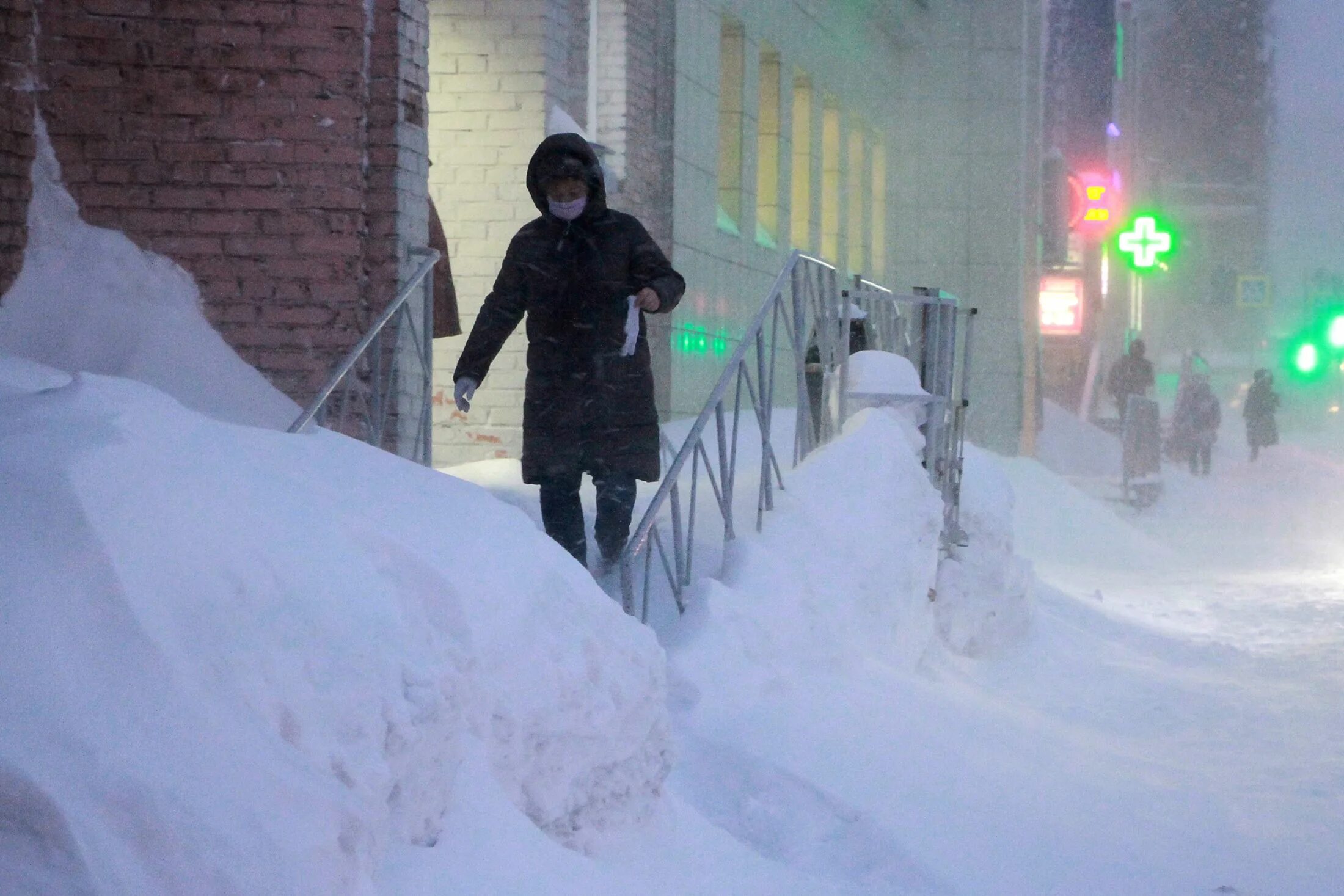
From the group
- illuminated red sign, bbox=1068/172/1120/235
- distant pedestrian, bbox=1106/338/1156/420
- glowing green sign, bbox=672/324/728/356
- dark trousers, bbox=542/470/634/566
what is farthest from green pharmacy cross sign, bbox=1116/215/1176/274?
dark trousers, bbox=542/470/634/566

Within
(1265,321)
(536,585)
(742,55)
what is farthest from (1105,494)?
(1265,321)

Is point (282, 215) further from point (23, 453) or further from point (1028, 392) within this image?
point (1028, 392)

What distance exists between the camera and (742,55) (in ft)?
45.0

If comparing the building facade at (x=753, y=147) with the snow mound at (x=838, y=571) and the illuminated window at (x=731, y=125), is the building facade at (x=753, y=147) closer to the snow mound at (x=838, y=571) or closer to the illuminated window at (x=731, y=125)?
the illuminated window at (x=731, y=125)

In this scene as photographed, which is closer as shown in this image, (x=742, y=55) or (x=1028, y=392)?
(x=742, y=55)

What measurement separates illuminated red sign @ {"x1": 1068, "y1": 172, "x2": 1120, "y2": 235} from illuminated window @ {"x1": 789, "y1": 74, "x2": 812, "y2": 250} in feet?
24.0

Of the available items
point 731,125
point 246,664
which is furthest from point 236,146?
point 731,125

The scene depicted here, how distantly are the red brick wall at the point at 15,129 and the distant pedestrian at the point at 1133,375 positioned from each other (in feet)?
60.9

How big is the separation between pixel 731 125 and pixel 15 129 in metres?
8.46

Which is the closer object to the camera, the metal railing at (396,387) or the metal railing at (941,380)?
the metal railing at (396,387)

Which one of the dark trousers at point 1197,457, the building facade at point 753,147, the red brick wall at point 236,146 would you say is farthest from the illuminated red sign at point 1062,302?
the red brick wall at point 236,146

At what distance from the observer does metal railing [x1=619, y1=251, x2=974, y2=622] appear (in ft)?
17.7

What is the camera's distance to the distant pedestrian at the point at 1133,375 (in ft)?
74.4

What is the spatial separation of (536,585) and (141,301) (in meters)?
3.63
